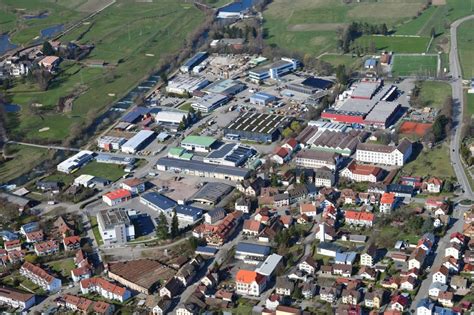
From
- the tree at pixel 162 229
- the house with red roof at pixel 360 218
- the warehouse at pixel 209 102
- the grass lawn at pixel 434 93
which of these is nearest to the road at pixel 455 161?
the grass lawn at pixel 434 93

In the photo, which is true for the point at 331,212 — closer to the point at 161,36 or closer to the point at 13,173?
the point at 13,173

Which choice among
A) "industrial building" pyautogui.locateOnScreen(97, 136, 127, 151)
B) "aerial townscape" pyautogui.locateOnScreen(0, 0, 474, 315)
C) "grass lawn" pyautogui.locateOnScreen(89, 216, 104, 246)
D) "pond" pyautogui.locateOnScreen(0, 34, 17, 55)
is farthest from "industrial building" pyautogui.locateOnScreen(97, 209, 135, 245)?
"pond" pyautogui.locateOnScreen(0, 34, 17, 55)

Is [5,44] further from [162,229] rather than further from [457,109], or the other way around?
[457,109]

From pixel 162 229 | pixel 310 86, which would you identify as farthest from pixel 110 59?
pixel 162 229

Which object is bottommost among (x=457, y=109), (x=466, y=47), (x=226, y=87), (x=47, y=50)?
(x=47, y=50)

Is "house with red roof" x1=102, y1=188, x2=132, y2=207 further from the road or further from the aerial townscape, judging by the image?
the road

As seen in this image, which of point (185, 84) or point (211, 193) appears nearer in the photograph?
point (211, 193)
